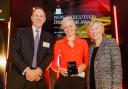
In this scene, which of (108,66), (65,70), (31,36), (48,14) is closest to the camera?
(108,66)

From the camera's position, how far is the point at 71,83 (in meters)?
3.16

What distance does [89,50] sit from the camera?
3.45 metres

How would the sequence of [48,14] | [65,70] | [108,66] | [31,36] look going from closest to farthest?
[108,66] < [65,70] < [31,36] < [48,14]

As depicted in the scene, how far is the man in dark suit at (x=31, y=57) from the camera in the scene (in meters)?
3.22

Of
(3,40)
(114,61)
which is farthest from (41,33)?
(3,40)

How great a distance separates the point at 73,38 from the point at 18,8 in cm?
188

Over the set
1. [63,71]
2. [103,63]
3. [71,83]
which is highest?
[103,63]

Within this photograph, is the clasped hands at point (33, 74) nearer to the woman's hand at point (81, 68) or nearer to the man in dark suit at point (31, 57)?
the man in dark suit at point (31, 57)

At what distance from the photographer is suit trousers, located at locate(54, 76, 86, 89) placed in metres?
3.16

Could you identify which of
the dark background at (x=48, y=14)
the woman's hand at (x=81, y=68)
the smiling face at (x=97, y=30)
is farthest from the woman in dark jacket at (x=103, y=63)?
the dark background at (x=48, y=14)

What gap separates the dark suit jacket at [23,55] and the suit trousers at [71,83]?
0.83 ft

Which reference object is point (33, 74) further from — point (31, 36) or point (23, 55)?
point (31, 36)

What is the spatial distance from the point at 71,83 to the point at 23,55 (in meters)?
0.64

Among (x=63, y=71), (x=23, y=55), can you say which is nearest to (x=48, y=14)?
(x=23, y=55)
